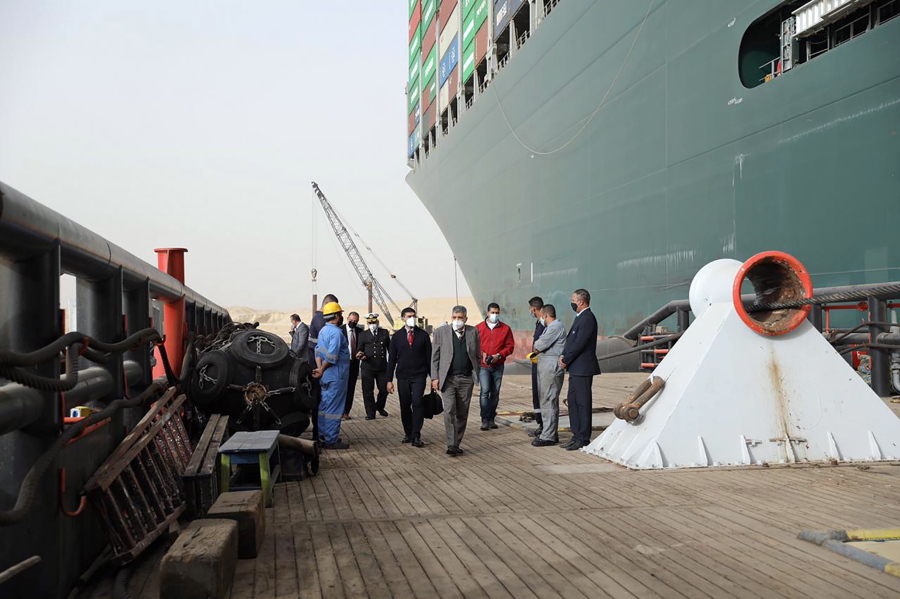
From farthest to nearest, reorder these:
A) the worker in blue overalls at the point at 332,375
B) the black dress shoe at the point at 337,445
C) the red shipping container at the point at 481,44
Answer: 1. the red shipping container at the point at 481,44
2. the black dress shoe at the point at 337,445
3. the worker in blue overalls at the point at 332,375

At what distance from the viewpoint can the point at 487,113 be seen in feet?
95.1

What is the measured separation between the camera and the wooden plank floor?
359 centimetres

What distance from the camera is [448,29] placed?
120ft

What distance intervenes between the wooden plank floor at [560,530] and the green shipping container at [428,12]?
37.2 meters

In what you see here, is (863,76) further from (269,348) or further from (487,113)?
(487,113)

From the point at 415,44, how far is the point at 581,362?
41.6 m

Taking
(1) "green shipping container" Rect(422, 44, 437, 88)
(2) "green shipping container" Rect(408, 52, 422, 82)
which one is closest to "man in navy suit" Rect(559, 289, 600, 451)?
(1) "green shipping container" Rect(422, 44, 437, 88)

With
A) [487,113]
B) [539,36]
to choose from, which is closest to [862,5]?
[539,36]

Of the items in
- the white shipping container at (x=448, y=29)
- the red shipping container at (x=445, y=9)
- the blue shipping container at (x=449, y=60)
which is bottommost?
the blue shipping container at (x=449, y=60)

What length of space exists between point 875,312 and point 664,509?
6.46 metres

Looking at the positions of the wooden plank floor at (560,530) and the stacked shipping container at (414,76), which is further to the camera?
the stacked shipping container at (414,76)

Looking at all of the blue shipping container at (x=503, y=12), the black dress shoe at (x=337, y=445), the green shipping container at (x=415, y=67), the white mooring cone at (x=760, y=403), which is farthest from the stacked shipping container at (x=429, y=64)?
the white mooring cone at (x=760, y=403)

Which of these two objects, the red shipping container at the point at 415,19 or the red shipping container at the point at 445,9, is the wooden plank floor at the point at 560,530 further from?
the red shipping container at the point at 415,19

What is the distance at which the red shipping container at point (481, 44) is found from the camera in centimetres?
3006
